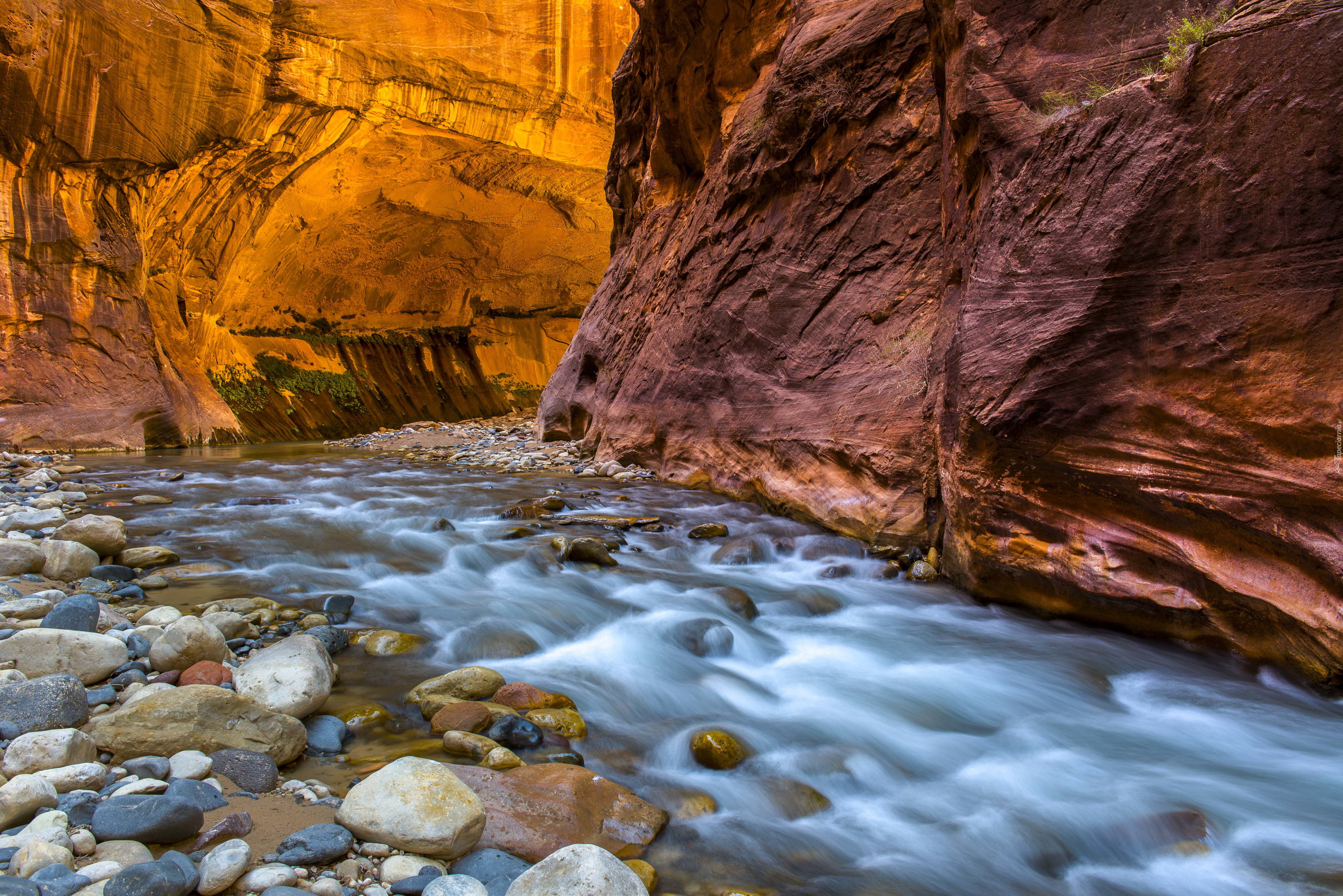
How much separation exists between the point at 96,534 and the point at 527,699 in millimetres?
2732

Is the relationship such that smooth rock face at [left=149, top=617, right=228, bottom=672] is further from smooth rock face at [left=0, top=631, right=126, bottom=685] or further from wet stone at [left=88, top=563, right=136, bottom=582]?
wet stone at [left=88, top=563, right=136, bottom=582]

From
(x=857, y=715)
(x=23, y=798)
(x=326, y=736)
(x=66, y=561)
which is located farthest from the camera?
(x=66, y=561)

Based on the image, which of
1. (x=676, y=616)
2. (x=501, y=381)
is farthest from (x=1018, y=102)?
(x=501, y=381)

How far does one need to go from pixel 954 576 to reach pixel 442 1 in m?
15.2

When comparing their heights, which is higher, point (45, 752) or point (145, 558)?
point (45, 752)

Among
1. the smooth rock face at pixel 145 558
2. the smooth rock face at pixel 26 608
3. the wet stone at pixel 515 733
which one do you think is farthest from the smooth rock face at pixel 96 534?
the wet stone at pixel 515 733

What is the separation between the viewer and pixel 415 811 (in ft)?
5.28

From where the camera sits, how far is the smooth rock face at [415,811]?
1.57 meters

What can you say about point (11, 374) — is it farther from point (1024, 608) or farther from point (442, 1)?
point (1024, 608)

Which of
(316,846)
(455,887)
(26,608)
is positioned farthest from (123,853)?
(26,608)

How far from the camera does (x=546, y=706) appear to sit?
251 cm

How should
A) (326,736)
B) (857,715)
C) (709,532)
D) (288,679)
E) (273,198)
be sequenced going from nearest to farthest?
(326,736) → (288,679) → (857,715) → (709,532) → (273,198)

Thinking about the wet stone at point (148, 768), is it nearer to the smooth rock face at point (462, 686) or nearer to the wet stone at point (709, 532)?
the smooth rock face at point (462, 686)

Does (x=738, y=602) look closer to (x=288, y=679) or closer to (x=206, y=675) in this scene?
(x=288, y=679)
